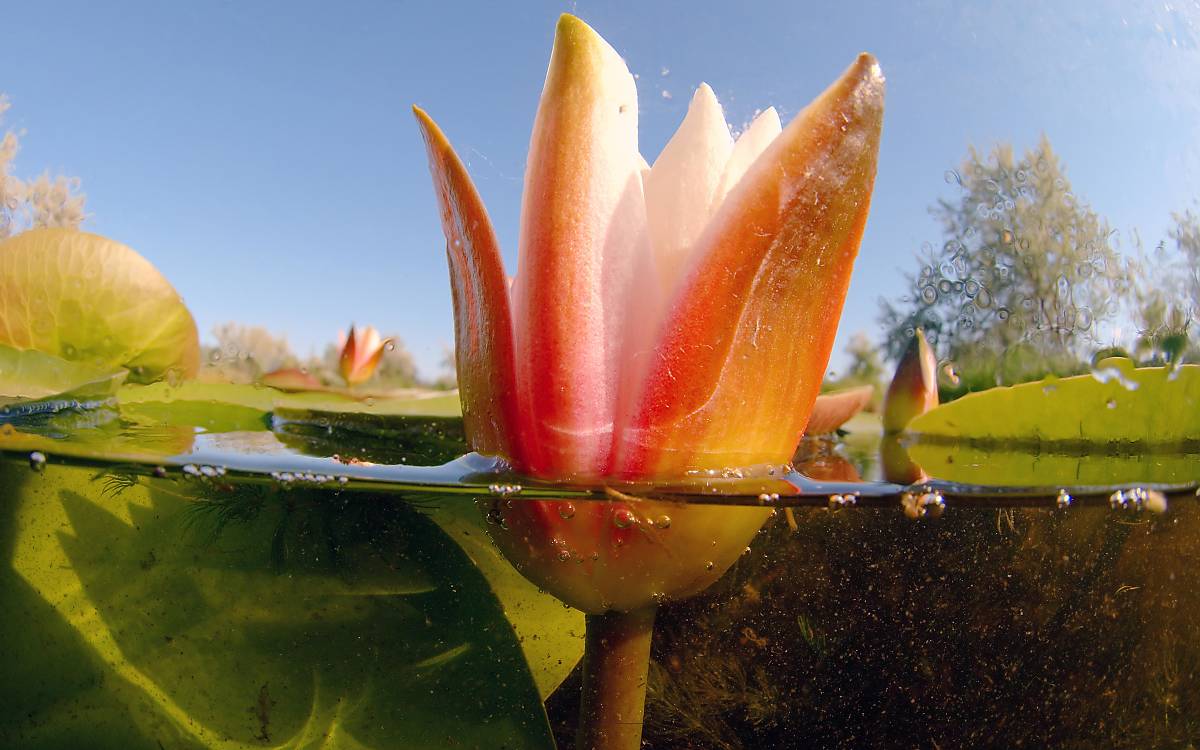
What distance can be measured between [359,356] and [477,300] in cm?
41

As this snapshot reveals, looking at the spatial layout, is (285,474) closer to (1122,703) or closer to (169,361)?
(169,361)

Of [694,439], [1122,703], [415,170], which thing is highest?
[415,170]

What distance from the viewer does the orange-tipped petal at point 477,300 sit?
21cm

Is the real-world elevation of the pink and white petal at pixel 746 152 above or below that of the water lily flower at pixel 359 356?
above

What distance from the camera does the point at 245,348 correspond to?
1.43 feet

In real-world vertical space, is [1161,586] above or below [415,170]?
below

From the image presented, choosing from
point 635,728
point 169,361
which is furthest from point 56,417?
point 635,728

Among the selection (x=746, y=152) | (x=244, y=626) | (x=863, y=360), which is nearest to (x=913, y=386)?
(x=863, y=360)

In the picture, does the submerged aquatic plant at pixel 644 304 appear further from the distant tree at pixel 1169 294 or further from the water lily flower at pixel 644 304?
the distant tree at pixel 1169 294

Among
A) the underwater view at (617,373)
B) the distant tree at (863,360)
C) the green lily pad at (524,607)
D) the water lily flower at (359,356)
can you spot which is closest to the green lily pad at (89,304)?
the underwater view at (617,373)

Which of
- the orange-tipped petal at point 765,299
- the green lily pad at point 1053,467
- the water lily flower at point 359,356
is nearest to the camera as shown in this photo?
the orange-tipped petal at point 765,299

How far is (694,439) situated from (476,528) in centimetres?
10

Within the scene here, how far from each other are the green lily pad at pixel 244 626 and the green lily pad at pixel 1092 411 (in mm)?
270

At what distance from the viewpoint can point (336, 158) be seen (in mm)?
399
